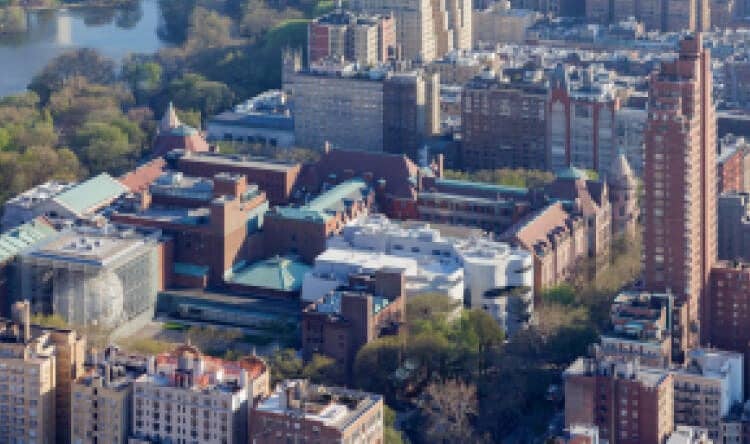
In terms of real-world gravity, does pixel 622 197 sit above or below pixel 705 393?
above

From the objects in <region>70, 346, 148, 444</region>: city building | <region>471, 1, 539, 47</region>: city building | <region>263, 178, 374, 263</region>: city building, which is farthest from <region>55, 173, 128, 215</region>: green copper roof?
<region>471, 1, 539, 47</region>: city building

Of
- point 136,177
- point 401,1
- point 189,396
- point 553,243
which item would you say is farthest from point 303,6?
point 189,396

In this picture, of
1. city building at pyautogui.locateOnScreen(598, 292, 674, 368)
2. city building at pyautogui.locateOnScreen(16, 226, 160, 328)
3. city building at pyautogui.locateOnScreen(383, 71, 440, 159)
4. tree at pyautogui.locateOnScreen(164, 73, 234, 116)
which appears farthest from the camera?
tree at pyautogui.locateOnScreen(164, 73, 234, 116)

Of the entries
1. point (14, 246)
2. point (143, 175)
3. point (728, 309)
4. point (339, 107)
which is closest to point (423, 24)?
point (339, 107)

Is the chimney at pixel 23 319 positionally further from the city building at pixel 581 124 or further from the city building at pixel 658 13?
the city building at pixel 658 13

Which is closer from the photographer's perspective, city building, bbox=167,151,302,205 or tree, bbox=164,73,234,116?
city building, bbox=167,151,302,205

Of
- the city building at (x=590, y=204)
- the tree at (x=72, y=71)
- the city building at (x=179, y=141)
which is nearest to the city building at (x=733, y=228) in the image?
the city building at (x=590, y=204)

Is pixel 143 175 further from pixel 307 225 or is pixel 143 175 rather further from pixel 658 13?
pixel 658 13

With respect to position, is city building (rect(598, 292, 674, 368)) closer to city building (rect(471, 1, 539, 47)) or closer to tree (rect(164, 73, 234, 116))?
tree (rect(164, 73, 234, 116))
